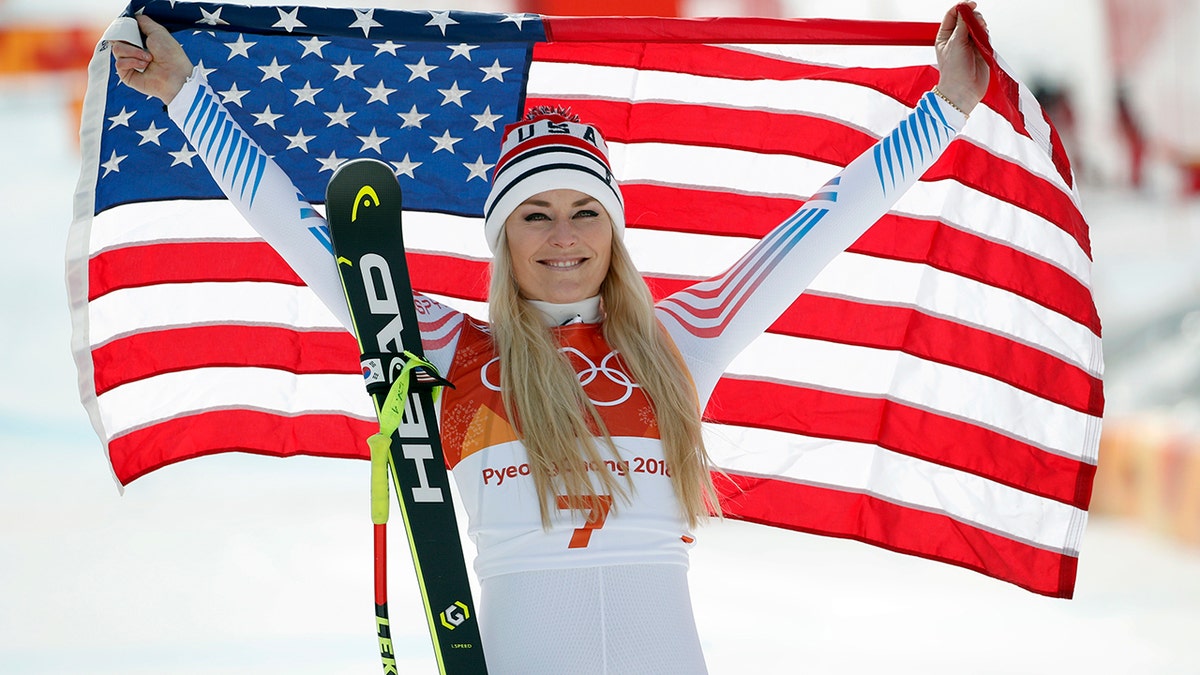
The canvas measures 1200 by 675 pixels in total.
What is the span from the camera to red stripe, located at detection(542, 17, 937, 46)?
2674mm

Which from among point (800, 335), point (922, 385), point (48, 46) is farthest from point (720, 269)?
point (48, 46)

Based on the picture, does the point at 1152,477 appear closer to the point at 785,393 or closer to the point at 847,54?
the point at 785,393

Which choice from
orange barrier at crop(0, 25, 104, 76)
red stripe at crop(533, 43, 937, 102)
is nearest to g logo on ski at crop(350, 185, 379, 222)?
red stripe at crop(533, 43, 937, 102)

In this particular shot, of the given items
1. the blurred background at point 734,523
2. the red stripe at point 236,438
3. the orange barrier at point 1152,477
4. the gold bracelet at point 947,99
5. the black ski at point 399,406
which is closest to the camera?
the black ski at point 399,406

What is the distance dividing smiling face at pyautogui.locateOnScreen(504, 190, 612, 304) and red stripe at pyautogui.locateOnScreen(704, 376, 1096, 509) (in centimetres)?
89

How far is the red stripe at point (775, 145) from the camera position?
2918mm

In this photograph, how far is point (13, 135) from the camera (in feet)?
55.7

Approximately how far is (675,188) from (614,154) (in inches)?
6.4

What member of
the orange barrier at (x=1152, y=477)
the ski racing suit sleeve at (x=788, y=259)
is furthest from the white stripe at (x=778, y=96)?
the orange barrier at (x=1152, y=477)

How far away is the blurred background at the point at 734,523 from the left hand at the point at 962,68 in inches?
127

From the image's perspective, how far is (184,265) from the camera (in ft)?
9.85

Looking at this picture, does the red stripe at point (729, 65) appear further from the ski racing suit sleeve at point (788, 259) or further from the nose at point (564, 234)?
the nose at point (564, 234)

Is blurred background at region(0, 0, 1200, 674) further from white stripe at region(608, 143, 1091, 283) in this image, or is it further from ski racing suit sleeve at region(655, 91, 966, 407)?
ski racing suit sleeve at region(655, 91, 966, 407)

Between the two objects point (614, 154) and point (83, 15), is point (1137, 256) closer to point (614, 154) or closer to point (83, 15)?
point (83, 15)
